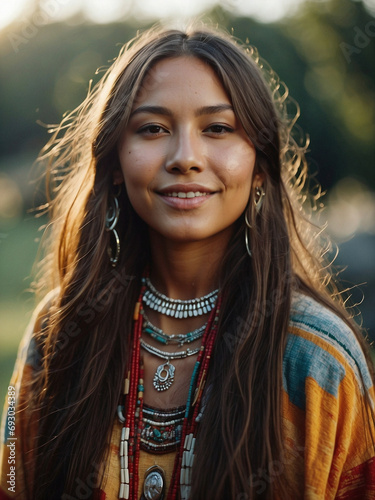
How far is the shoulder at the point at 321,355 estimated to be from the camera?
2029mm

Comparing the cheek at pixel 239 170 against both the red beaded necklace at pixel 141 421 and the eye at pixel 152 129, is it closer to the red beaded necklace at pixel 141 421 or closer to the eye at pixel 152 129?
the eye at pixel 152 129

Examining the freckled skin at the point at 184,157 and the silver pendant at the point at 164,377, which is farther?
the silver pendant at the point at 164,377

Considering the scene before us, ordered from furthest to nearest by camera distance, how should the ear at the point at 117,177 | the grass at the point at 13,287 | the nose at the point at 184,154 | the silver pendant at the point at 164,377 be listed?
the grass at the point at 13,287, the ear at the point at 117,177, the silver pendant at the point at 164,377, the nose at the point at 184,154

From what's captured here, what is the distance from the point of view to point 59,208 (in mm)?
2963

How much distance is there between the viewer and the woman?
2021mm

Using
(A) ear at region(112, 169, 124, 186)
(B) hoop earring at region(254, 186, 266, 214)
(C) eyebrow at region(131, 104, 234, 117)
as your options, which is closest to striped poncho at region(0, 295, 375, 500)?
(B) hoop earring at region(254, 186, 266, 214)

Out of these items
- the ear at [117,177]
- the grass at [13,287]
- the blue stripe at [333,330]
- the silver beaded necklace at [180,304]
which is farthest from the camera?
A: the grass at [13,287]

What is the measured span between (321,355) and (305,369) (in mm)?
76

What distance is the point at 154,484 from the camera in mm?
2166

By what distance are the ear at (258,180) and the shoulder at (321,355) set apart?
1.95ft

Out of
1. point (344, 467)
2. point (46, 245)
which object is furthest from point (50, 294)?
point (344, 467)

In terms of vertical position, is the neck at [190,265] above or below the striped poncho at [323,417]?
above

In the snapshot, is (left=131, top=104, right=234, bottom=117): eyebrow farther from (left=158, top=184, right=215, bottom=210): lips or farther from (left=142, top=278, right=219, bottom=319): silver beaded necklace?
(left=142, top=278, right=219, bottom=319): silver beaded necklace

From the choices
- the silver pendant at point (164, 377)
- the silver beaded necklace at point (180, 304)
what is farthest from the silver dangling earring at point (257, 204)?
the silver pendant at point (164, 377)
